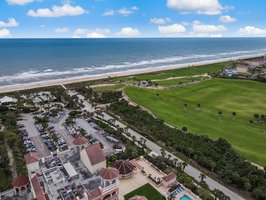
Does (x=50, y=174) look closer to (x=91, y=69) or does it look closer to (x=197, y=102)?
(x=197, y=102)

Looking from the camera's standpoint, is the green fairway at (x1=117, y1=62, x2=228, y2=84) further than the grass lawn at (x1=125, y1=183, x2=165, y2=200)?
Yes

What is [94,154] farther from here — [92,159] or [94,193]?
[94,193]

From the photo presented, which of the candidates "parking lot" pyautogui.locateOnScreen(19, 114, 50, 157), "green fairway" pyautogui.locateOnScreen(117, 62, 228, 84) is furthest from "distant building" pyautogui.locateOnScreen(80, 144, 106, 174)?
"green fairway" pyautogui.locateOnScreen(117, 62, 228, 84)

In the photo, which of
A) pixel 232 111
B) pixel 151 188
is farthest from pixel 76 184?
pixel 232 111

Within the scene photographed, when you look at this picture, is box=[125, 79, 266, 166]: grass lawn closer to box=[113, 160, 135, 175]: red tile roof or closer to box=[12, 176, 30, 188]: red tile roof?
box=[113, 160, 135, 175]: red tile roof

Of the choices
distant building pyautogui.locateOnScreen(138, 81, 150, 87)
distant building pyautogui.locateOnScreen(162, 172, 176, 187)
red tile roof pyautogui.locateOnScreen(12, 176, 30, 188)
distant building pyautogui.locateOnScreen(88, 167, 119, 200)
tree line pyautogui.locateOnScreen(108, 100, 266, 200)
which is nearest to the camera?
distant building pyautogui.locateOnScreen(88, 167, 119, 200)

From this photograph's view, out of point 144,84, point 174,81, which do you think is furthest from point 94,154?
point 174,81
